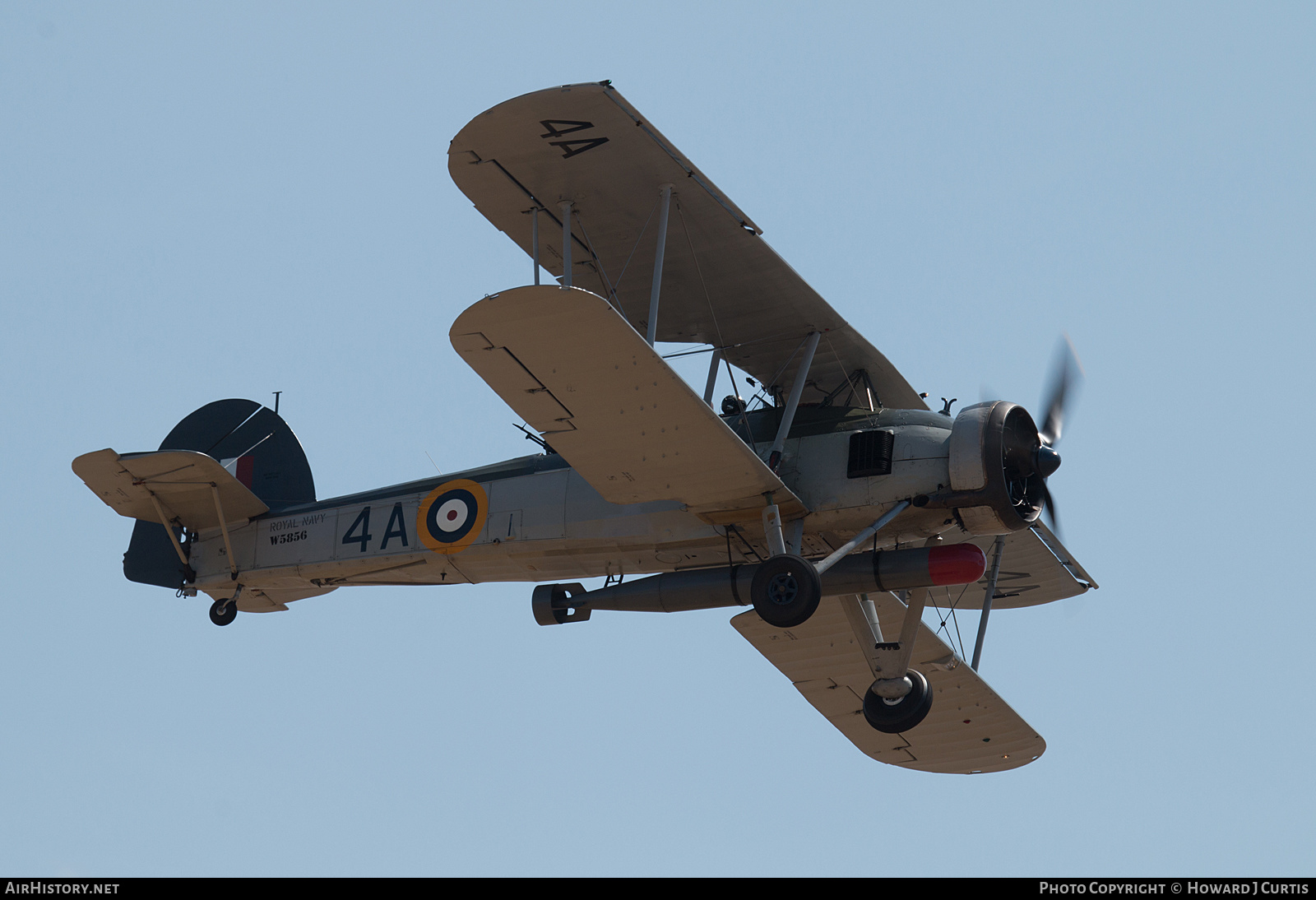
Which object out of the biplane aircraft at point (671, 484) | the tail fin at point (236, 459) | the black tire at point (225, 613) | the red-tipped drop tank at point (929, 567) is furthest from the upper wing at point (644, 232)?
the black tire at point (225, 613)

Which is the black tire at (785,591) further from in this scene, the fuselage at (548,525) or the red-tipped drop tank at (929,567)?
the red-tipped drop tank at (929,567)

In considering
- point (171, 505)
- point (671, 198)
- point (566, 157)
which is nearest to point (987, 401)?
point (671, 198)

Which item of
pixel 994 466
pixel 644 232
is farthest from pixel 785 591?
pixel 644 232

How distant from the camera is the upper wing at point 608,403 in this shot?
11188 millimetres

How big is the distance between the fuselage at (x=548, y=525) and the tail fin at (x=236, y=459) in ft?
1.31

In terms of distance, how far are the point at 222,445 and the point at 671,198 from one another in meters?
6.79

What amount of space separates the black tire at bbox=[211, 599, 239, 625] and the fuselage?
15 centimetres

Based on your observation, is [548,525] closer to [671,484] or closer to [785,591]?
[671,484]

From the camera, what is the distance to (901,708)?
14359mm

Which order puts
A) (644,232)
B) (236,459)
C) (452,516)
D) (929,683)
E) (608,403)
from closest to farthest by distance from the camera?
→ (608,403)
(644,232)
(452,516)
(929,683)
(236,459)

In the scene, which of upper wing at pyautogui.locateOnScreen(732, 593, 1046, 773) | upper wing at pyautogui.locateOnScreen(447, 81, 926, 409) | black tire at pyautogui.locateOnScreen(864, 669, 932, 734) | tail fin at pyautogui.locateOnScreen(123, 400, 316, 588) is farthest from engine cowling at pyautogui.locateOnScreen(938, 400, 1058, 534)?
tail fin at pyautogui.locateOnScreen(123, 400, 316, 588)

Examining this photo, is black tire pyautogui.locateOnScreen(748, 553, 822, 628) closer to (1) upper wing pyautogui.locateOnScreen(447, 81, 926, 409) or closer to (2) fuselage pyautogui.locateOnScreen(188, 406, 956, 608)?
(2) fuselage pyautogui.locateOnScreen(188, 406, 956, 608)

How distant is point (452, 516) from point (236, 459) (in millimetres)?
3451
